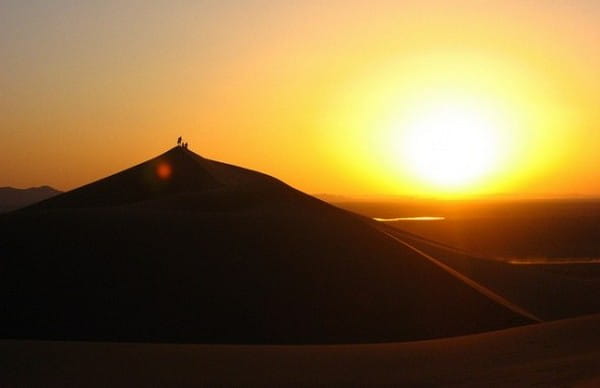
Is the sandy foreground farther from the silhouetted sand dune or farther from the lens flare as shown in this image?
the lens flare

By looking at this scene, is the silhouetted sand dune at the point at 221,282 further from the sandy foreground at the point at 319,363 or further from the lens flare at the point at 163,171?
the lens flare at the point at 163,171

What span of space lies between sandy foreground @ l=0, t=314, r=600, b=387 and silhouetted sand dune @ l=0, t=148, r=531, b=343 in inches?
96.7

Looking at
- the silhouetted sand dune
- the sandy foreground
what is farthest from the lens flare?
the sandy foreground

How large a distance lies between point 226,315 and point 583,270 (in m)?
22.2

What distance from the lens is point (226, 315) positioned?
18500mm

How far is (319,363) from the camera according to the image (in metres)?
13.8

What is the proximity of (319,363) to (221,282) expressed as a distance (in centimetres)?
688

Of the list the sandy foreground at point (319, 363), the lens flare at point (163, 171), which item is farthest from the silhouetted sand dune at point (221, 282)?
the lens flare at point (163, 171)

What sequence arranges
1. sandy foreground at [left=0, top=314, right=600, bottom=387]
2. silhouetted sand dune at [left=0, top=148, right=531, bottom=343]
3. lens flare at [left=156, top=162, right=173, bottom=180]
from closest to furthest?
1. sandy foreground at [left=0, top=314, right=600, bottom=387]
2. silhouetted sand dune at [left=0, top=148, right=531, bottom=343]
3. lens flare at [left=156, top=162, right=173, bottom=180]

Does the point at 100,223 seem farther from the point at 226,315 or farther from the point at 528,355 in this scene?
the point at 528,355

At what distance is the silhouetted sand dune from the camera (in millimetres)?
18016

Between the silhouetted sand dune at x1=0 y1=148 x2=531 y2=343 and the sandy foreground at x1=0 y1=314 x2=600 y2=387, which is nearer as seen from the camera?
the sandy foreground at x1=0 y1=314 x2=600 y2=387

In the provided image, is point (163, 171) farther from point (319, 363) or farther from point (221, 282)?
point (319, 363)

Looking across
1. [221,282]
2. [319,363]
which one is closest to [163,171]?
[221,282]
